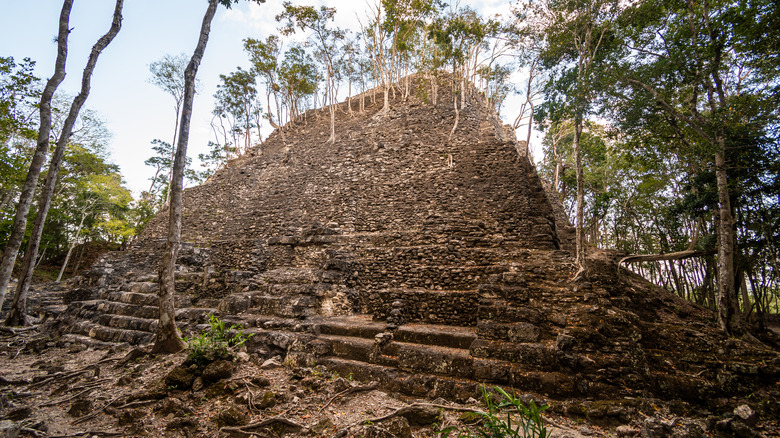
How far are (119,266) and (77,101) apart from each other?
755cm

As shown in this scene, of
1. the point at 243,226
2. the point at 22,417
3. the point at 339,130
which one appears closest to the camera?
the point at 22,417

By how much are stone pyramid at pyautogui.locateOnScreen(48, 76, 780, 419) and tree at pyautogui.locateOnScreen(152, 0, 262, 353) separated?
53.5 inches

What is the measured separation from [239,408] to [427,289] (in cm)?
414

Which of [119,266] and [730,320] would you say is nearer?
[730,320]

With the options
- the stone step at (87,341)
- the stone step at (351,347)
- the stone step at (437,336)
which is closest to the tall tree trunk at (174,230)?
the stone step at (87,341)

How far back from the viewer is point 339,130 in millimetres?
17984

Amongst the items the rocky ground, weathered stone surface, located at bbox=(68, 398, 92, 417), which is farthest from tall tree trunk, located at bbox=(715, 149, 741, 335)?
weathered stone surface, located at bbox=(68, 398, 92, 417)

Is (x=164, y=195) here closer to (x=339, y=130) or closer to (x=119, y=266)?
(x=119, y=266)

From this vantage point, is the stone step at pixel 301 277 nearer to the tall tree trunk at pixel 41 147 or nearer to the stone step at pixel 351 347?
the stone step at pixel 351 347

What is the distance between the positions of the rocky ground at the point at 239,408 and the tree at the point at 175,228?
1.13 feet

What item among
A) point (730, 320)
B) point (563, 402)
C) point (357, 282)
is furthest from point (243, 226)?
point (730, 320)

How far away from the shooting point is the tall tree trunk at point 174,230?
535 centimetres

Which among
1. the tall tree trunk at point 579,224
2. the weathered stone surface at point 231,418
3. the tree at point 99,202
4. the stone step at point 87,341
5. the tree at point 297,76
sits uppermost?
the tree at point 297,76

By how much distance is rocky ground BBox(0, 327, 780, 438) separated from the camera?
3.04 meters
